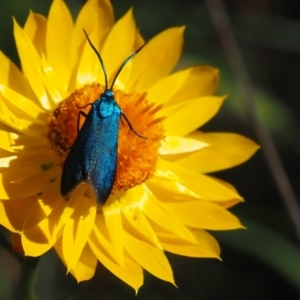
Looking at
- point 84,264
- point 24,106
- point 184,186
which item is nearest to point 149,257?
point 84,264

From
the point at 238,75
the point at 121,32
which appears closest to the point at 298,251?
the point at 238,75

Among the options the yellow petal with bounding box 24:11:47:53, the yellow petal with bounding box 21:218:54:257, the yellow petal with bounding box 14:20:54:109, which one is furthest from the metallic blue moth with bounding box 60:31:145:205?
the yellow petal with bounding box 24:11:47:53

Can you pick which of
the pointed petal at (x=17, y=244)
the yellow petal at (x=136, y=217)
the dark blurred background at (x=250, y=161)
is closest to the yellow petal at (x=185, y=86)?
the yellow petal at (x=136, y=217)

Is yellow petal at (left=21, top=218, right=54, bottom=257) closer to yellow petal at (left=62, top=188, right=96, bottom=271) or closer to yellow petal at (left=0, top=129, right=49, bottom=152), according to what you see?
yellow petal at (left=62, top=188, right=96, bottom=271)

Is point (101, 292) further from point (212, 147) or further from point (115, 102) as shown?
point (115, 102)

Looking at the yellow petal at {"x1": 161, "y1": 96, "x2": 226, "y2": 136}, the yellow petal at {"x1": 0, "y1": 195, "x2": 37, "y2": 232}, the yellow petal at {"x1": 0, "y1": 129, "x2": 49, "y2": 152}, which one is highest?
the yellow petal at {"x1": 161, "y1": 96, "x2": 226, "y2": 136}
